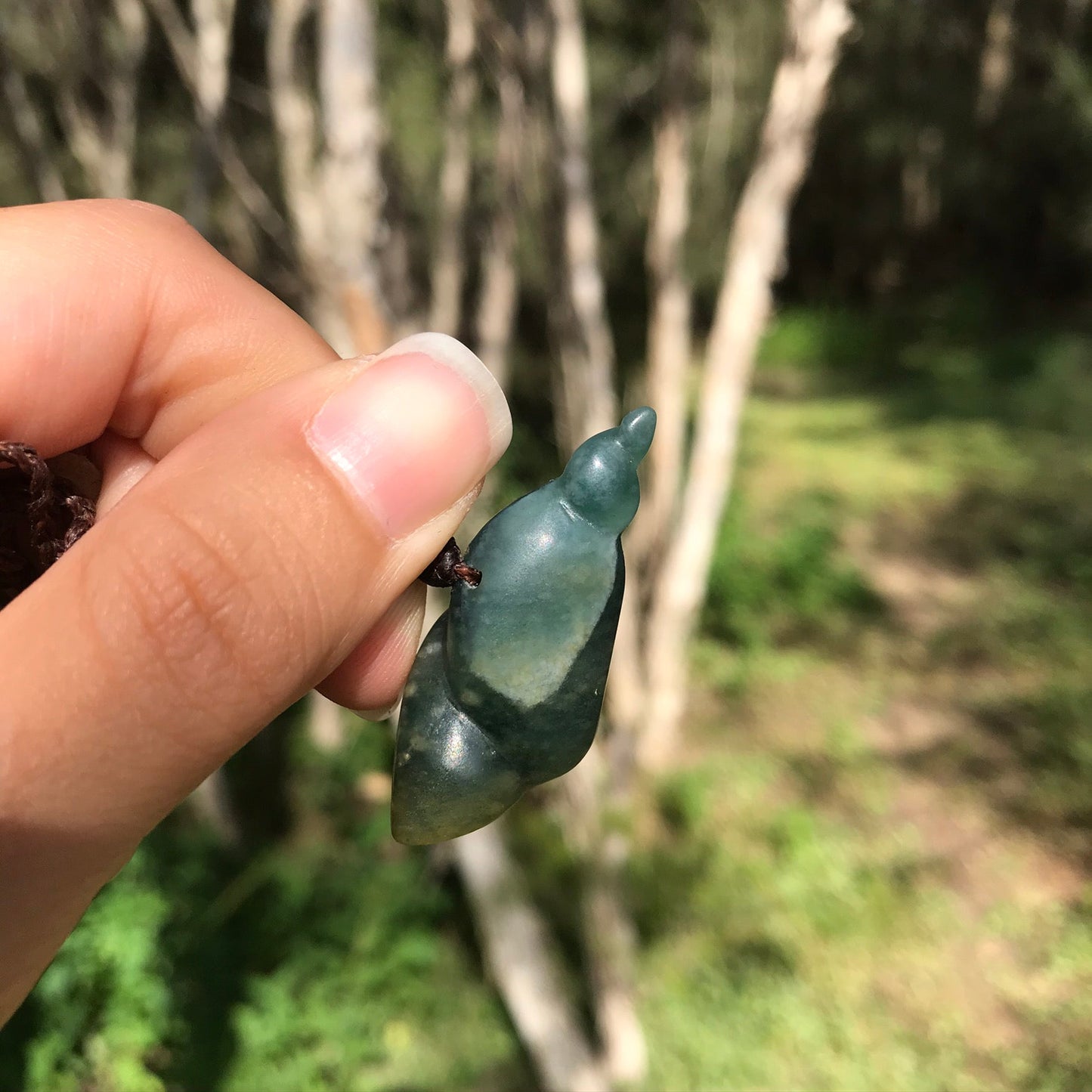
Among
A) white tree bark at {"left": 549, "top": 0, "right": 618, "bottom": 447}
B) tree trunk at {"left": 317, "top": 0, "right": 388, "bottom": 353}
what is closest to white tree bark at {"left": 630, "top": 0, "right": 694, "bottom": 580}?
white tree bark at {"left": 549, "top": 0, "right": 618, "bottom": 447}

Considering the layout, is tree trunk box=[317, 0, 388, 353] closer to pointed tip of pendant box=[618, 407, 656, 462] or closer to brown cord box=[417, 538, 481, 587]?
brown cord box=[417, 538, 481, 587]

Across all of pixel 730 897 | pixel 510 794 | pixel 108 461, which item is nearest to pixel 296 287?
pixel 108 461

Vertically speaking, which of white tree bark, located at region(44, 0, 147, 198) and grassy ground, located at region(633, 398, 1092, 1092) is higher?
white tree bark, located at region(44, 0, 147, 198)

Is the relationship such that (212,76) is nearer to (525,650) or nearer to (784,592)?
(525,650)

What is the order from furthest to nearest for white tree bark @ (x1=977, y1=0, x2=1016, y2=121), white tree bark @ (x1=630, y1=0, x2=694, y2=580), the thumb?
white tree bark @ (x1=977, y1=0, x2=1016, y2=121), white tree bark @ (x1=630, y1=0, x2=694, y2=580), the thumb

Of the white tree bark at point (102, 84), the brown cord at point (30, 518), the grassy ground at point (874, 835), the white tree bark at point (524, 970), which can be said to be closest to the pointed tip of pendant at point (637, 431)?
the brown cord at point (30, 518)

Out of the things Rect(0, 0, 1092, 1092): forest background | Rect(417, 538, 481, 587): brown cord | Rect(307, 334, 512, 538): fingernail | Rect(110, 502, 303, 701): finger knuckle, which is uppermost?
Rect(307, 334, 512, 538): fingernail
